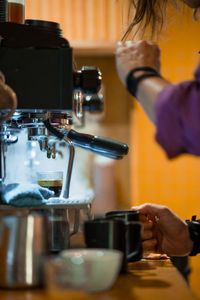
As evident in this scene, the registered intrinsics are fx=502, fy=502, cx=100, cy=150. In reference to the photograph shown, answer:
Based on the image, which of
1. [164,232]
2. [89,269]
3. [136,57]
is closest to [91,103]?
[164,232]

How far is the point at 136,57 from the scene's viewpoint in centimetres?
95

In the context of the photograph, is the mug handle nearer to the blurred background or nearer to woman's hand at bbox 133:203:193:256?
woman's hand at bbox 133:203:193:256

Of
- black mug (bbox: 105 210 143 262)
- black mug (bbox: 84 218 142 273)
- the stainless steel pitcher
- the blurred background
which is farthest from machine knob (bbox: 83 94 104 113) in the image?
the blurred background

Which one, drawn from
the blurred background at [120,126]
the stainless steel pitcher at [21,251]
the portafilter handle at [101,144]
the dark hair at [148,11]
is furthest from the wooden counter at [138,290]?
the blurred background at [120,126]

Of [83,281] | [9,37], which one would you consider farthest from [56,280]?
[9,37]

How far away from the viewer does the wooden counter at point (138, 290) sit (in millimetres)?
737

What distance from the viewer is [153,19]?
1.38 metres

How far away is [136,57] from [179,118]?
19cm

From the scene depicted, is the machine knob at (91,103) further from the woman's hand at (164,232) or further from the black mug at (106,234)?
the black mug at (106,234)

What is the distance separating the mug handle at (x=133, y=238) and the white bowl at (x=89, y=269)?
191mm

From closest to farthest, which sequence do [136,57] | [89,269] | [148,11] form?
[89,269], [136,57], [148,11]

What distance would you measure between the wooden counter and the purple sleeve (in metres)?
0.23


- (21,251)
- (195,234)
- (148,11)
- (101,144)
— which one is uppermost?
(148,11)

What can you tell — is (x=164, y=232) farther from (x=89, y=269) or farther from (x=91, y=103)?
(x=91, y=103)
